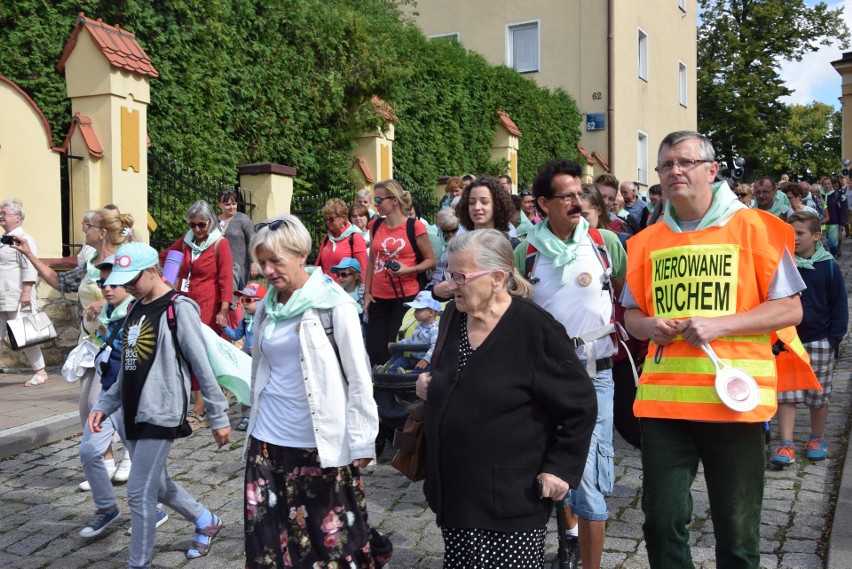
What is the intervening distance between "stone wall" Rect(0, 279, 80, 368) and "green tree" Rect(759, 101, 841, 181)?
40684 millimetres

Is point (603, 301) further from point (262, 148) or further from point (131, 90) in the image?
point (262, 148)

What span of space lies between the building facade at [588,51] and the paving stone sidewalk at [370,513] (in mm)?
21391

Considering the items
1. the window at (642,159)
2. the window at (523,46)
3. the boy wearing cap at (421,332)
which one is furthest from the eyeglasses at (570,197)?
the window at (642,159)

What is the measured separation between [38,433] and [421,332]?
10.7 ft

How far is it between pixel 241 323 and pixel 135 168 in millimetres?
3306

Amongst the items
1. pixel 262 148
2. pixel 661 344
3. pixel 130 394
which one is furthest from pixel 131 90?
pixel 661 344

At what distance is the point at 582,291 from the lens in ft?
14.3

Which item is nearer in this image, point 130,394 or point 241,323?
point 130,394

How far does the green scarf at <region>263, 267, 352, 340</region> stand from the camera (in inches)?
155

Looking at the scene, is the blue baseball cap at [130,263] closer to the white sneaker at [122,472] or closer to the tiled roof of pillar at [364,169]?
the white sneaker at [122,472]

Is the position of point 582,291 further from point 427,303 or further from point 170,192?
point 170,192

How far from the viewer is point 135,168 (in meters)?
10.9

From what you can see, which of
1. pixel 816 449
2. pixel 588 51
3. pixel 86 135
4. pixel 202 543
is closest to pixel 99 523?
pixel 202 543

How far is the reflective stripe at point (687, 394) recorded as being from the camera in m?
3.33
